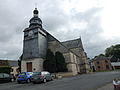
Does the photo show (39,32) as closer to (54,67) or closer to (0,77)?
(54,67)

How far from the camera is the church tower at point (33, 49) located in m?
27.7

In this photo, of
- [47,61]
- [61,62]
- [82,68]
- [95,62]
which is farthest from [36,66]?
[95,62]

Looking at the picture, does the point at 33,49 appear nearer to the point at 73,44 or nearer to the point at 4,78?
the point at 4,78

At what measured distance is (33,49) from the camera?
29.1m

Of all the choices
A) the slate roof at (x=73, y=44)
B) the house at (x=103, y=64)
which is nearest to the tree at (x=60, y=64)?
the slate roof at (x=73, y=44)

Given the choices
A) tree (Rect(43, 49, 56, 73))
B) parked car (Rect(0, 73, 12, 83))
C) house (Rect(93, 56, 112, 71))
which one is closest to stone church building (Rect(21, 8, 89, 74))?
tree (Rect(43, 49, 56, 73))

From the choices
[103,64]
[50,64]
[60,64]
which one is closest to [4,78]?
[50,64]

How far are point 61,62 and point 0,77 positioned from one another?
42.9ft

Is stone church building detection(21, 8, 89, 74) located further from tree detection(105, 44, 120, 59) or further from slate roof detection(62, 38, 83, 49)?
tree detection(105, 44, 120, 59)

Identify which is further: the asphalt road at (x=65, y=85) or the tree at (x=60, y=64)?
the tree at (x=60, y=64)

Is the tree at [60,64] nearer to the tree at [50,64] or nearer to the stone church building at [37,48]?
the tree at [50,64]

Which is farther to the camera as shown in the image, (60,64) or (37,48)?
(37,48)

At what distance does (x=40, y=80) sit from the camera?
51.6 ft

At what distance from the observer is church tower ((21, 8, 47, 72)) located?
27678mm
